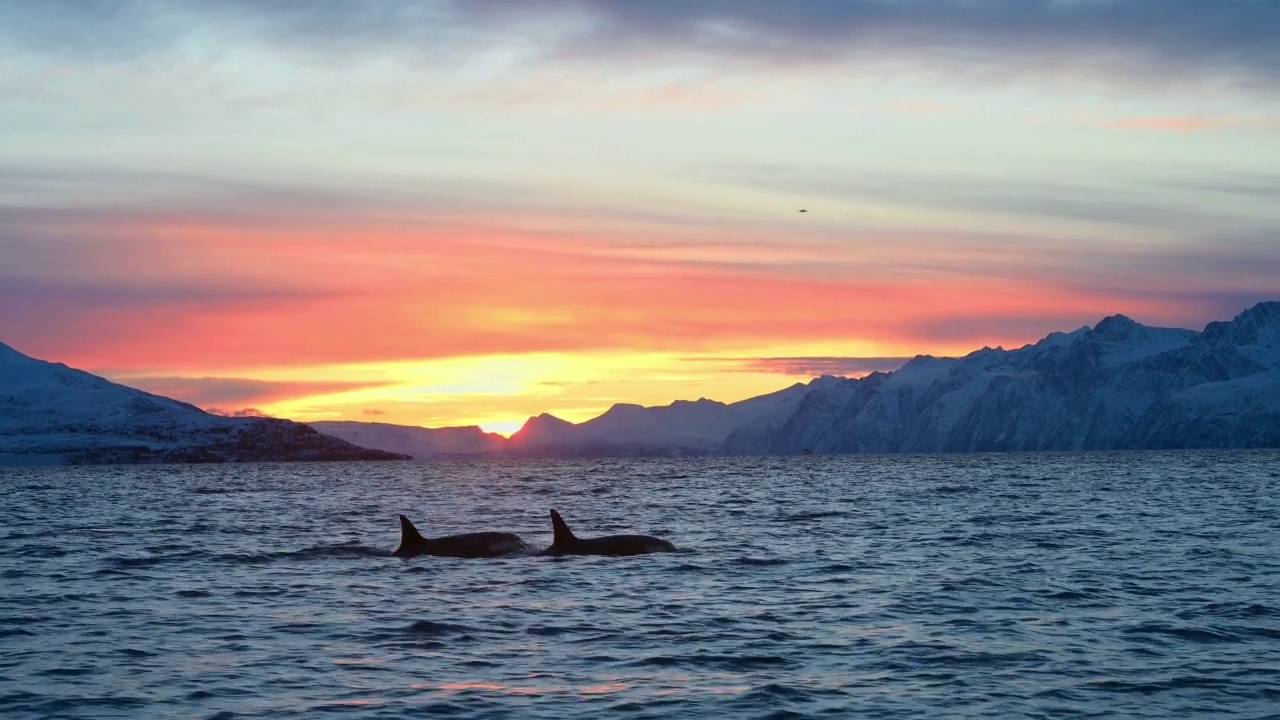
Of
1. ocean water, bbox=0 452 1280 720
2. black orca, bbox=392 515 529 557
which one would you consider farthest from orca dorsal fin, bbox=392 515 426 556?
ocean water, bbox=0 452 1280 720

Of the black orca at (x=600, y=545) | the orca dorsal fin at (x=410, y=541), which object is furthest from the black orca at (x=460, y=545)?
the black orca at (x=600, y=545)

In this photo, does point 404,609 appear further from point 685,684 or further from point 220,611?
point 685,684

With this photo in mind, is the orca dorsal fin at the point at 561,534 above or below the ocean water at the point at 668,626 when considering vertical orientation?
above

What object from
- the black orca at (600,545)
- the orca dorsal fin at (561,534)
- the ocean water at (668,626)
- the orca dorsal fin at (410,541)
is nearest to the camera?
the ocean water at (668,626)

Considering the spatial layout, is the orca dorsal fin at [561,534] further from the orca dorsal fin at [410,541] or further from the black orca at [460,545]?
the orca dorsal fin at [410,541]

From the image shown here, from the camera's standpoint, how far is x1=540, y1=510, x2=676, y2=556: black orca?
4978cm

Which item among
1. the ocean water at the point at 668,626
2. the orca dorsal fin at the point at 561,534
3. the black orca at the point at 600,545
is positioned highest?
the orca dorsal fin at the point at 561,534

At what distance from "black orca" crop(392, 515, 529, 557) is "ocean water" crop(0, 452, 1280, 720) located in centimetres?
121

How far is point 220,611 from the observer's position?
116ft

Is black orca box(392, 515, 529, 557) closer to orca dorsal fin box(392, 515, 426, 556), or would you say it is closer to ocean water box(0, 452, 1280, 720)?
orca dorsal fin box(392, 515, 426, 556)

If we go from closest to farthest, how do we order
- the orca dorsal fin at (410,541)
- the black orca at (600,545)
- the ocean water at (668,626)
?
the ocean water at (668,626)
the black orca at (600,545)
the orca dorsal fin at (410,541)

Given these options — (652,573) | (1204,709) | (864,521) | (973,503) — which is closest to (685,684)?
(1204,709)

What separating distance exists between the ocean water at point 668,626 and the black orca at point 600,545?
1.39m

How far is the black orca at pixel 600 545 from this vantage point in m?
49.8
